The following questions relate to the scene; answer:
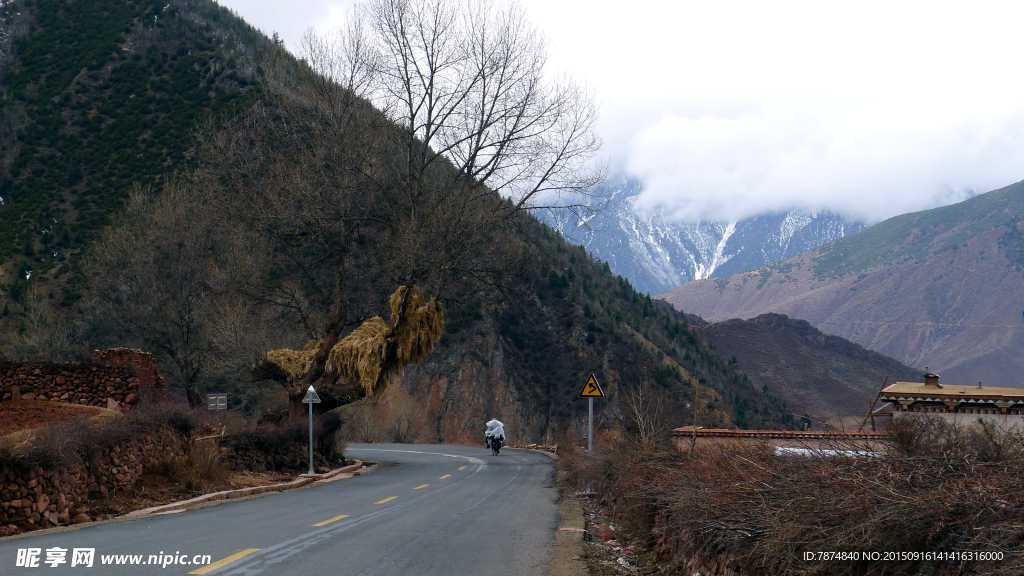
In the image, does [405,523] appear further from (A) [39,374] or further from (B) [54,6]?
(B) [54,6]

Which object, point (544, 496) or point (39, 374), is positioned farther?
point (39, 374)

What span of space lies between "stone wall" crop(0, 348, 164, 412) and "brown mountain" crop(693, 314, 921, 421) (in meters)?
74.4

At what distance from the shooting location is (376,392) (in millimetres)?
28312

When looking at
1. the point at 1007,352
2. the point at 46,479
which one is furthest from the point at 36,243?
the point at 1007,352

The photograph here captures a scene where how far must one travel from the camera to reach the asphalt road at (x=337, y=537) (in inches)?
311

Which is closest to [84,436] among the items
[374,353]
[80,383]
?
[80,383]

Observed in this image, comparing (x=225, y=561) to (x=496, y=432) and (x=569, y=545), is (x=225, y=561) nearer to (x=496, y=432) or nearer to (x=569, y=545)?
(x=569, y=545)

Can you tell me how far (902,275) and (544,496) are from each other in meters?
174

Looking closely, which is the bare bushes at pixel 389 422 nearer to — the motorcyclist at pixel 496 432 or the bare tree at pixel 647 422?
the motorcyclist at pixel 496 432

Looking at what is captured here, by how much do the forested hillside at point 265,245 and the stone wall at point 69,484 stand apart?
963 centimetres

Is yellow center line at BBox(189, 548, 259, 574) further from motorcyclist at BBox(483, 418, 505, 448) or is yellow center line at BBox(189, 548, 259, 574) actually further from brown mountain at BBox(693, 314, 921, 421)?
brown mountain at BBox(693, 314, 921, 421)

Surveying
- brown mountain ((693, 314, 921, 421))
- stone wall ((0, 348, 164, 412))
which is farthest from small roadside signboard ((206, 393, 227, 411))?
brown mountain ((693, 314, 921, 421))

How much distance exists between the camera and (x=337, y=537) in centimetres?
995
